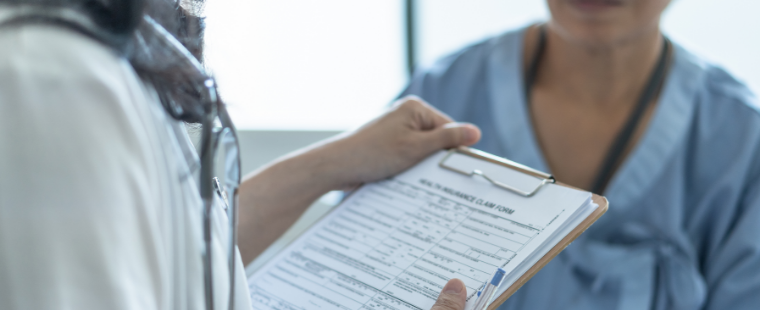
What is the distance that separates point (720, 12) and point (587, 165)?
0.80m

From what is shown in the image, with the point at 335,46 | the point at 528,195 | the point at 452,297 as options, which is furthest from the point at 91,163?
the point at 335,46

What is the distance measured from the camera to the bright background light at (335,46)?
1.67 m

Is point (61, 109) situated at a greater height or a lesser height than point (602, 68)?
greater

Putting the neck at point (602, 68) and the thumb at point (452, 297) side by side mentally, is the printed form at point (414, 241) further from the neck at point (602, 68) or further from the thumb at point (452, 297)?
the neck at point (602, 68)

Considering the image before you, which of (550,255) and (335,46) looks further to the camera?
(335,46)

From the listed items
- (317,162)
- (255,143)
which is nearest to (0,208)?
(317,162)

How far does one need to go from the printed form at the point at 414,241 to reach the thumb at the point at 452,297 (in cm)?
2

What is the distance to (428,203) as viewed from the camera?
70 centimetres

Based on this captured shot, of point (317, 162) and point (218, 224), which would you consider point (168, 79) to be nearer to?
point (218, 224)

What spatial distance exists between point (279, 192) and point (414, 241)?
0.24 m

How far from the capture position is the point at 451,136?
77 centimetres

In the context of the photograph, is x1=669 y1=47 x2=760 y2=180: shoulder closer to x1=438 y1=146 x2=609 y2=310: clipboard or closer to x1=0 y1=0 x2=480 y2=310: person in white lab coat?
x1=438 y1=146 x2=609 y2=310: clipboard

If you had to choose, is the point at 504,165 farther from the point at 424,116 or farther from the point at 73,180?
the point at 73,180

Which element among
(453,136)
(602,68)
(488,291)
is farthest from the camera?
(602,68)
